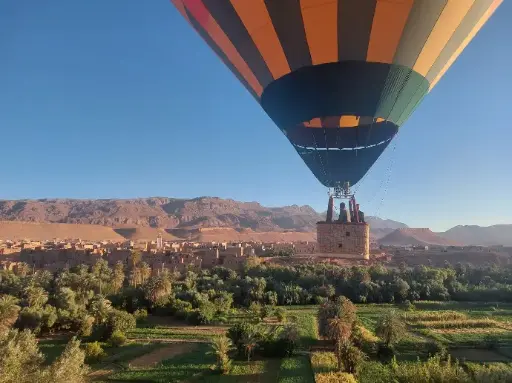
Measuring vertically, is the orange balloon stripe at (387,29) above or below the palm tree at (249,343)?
above

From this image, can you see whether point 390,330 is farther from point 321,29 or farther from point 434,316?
point 321,29

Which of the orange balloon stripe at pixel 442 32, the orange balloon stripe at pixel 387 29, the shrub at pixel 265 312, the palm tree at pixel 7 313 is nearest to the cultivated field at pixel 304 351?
the shrub at pixel 265 312

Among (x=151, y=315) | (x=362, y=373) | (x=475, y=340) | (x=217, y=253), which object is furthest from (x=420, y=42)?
(x=217, y=253)

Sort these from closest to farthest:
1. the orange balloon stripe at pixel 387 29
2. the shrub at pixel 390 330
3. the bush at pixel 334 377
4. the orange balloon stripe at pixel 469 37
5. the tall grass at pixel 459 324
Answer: the bush at pixel 334 377, the orange balloon stripe at pixel 387 29, the orange balloon stripe at pixel 469 37, the shrub at pixel 390 330, the tall grass at pixel 459 324

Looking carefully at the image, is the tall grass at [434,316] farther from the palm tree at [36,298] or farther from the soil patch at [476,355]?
the palm tree at [36,298]

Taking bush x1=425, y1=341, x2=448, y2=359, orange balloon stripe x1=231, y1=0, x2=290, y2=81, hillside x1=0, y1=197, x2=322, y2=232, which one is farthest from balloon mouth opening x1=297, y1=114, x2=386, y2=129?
hillside x1=0, y1=197, x2=322, y2=232

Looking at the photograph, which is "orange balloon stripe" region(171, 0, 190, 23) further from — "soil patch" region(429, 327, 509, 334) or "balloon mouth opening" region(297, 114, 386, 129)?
"soil patch" region(429, 327, 509, 334)

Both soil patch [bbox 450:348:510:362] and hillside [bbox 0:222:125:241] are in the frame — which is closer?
soil patch [bbox 450:348:510:362]

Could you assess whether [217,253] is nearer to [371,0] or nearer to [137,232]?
[371,0]
